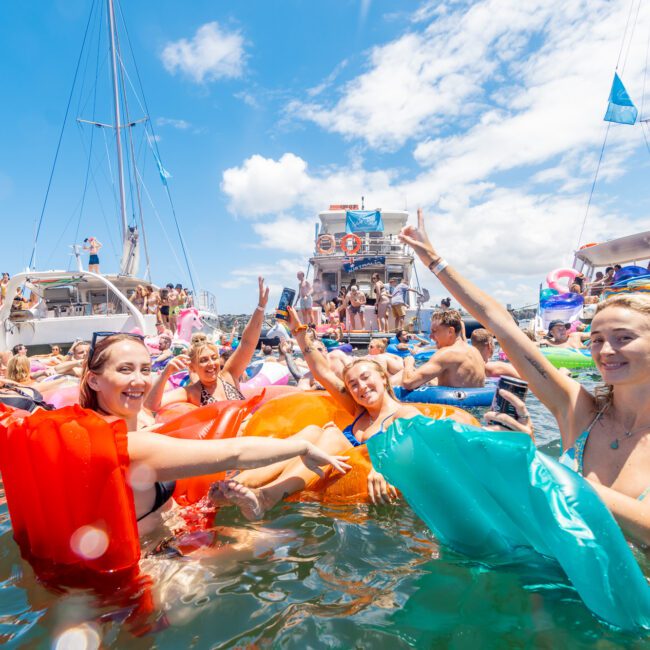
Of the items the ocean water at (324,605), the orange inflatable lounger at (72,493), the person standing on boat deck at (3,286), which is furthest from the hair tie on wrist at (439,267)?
the person standing on boat deck at (3,286)

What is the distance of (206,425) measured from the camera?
131 inches

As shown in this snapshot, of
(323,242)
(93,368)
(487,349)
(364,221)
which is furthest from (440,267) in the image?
(364,221)

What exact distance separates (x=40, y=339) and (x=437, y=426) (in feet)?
48.2

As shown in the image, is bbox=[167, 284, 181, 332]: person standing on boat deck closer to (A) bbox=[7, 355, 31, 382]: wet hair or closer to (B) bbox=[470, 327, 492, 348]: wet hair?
(A) bbox=[7, 355, 31, 382]: wet hair

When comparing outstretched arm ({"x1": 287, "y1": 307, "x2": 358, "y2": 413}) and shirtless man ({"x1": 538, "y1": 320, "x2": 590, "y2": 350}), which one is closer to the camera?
outstretched arm ({"x1": 287, "y1": 307, "x2": 358, "y2": 413})

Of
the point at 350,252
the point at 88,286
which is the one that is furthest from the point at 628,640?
the point at 350,252

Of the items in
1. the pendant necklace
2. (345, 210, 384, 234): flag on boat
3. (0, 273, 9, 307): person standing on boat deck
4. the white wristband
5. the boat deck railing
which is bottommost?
the pendant necklace

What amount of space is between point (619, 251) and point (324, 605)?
20.1 metres

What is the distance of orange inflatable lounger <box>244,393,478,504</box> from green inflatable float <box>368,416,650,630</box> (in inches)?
32.9

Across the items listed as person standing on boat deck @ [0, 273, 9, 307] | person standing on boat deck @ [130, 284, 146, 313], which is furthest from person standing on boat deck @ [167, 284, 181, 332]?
person standing on boat deck @ [0, 273, 9, 307]

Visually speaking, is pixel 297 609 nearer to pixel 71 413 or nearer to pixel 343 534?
pixel 343 534

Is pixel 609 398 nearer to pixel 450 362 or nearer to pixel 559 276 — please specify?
pixel 450 362

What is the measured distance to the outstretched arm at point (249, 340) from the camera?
4.62 meters

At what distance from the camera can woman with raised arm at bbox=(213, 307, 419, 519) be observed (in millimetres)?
2498
